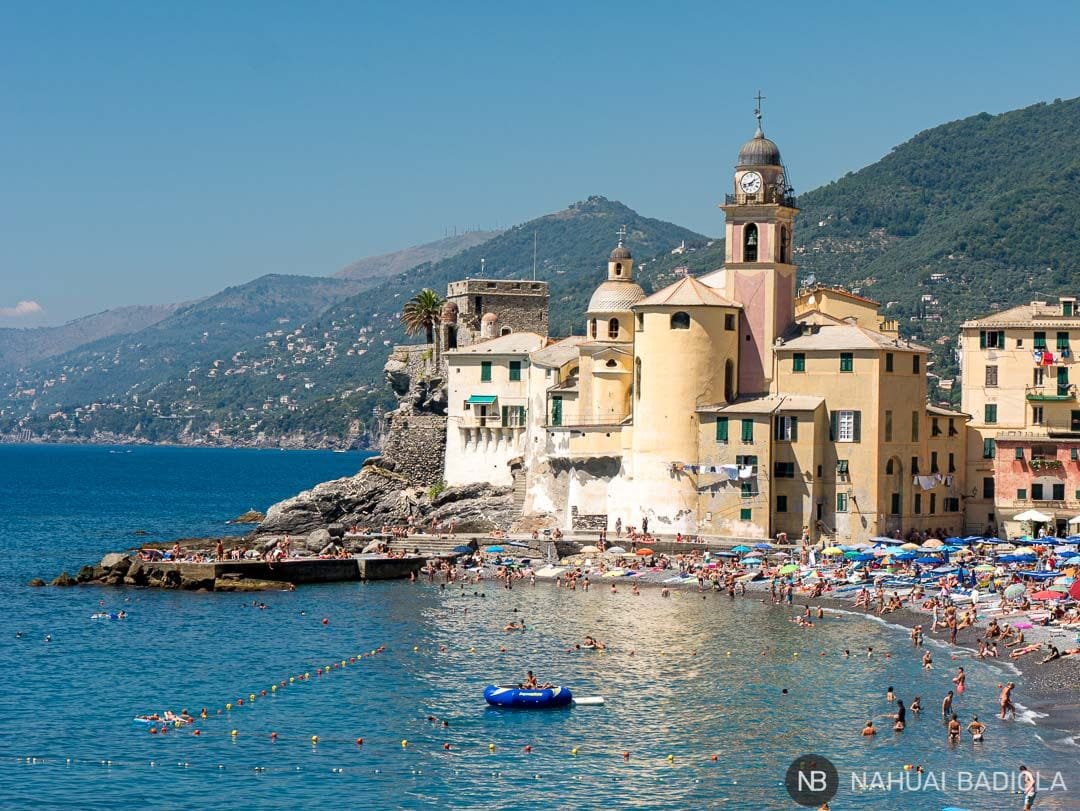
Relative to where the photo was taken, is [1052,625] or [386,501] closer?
[1052,625]

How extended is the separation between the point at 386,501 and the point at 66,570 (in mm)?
19346

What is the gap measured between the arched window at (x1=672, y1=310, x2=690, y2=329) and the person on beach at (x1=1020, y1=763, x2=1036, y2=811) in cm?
4285

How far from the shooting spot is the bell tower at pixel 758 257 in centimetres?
8362

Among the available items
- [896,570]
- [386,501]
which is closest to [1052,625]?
[896,570]

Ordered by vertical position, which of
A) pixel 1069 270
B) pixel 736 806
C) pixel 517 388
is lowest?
pixel 736 806

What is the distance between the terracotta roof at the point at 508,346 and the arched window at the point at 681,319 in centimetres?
1488

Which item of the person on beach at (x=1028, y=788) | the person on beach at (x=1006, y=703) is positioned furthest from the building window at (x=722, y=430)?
the person on beach at (x=1028, y=788)

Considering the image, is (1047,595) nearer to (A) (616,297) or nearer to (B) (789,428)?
(B) (789,428)

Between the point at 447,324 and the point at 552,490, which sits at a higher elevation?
the point at 447,324

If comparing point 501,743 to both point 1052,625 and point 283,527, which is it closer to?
point 1052,625

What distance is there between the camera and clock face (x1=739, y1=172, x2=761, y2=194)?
276ft

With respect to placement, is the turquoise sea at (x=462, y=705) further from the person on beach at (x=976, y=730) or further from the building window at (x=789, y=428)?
the building window at (x=789, y=428)

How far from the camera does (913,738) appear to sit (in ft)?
159

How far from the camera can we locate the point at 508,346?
96.8m
